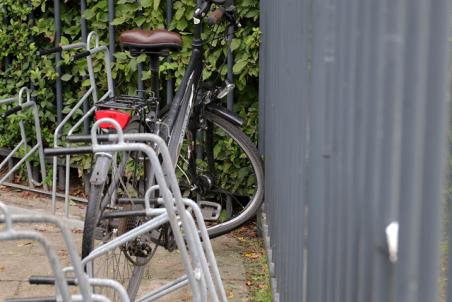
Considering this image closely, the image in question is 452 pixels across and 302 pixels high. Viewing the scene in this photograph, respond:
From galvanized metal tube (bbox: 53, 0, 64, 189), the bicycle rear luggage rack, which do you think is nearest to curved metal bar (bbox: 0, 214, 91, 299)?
the bicycle rear luggage rack

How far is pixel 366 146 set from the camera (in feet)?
4.43

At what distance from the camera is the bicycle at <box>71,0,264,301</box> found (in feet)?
11.1

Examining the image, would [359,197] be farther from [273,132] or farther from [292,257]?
[273,132]

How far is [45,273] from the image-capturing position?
4363 mm

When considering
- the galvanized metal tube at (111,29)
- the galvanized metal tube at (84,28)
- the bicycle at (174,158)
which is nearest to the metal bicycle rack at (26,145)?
the galvanized metal tube at (84,28)

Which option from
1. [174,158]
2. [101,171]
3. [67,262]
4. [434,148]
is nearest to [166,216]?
[101,171]

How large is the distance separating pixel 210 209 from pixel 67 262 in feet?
3.03

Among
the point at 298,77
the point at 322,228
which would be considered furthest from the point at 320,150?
the point at 298,77

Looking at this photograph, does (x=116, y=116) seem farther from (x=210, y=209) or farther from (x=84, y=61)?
(x=84, y=61)

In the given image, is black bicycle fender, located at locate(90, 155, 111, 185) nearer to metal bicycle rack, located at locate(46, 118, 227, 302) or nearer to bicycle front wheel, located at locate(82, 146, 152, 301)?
bicycle front wheel, located at locate(82, 146, 152, 301)

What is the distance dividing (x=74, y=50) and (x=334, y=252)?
13.5 ft

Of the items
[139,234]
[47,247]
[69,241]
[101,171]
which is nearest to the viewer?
[47,247]

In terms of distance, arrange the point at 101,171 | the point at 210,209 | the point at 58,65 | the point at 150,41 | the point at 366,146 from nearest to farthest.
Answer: the point at 366,146
the point at 101,171
the point at 150,41
the point at 210,209
the point at 58,65

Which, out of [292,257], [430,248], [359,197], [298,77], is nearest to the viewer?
[430,248]
